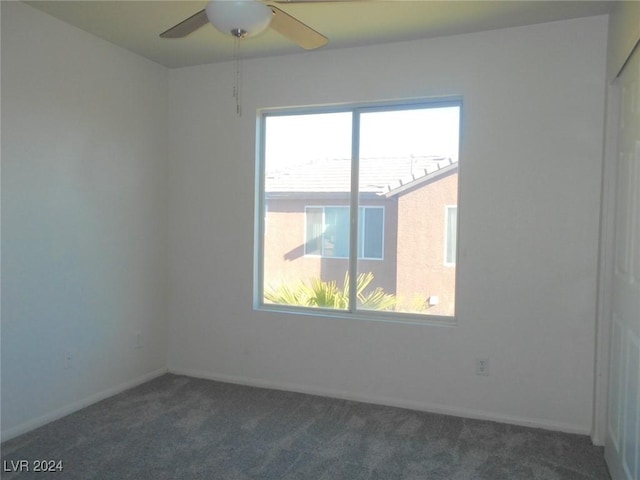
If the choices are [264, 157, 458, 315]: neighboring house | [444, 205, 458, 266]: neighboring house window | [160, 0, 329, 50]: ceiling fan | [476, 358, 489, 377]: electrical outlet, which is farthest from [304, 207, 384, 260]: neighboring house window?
[160, 0, 329, 50]: ceiling fan

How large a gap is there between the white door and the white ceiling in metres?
0.68

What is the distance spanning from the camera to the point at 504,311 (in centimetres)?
297

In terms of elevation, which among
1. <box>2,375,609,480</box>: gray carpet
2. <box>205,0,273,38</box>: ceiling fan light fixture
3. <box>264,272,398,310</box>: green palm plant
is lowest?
<box>2,375,609,480</box>: gray carpet

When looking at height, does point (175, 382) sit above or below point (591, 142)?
below

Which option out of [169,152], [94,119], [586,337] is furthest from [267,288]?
[586,337]

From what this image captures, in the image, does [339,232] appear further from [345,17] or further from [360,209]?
[345,17]

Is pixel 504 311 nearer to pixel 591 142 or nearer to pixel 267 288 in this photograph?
pixel 591 142

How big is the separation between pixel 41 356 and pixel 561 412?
10.9 ft

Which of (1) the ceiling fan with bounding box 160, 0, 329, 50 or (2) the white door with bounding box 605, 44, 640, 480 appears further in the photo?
(2) the white door with bounding box 605, 44, 640, 480

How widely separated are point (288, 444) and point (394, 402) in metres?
0.92

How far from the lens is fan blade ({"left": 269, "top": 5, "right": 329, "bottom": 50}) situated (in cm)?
185

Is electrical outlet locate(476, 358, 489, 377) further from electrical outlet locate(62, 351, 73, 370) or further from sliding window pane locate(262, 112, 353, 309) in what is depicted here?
electrical outlet locate(62, 351, 73, 370)

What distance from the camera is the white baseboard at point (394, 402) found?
2.86 m

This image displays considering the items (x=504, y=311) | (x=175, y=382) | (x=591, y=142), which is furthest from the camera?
(x=175, y=382)
